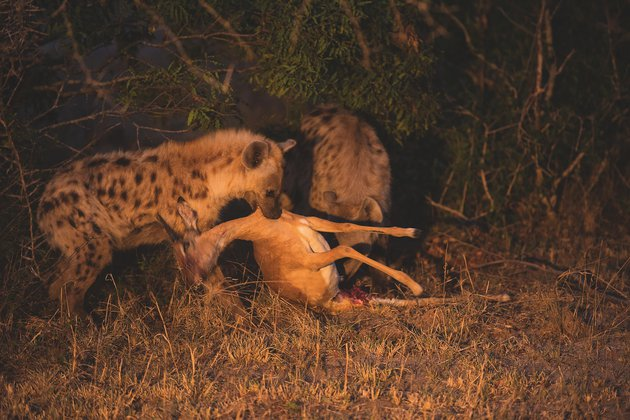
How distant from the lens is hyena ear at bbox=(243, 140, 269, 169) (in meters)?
4.42

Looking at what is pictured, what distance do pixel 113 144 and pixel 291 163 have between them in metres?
1.73

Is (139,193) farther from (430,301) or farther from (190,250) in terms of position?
(430,301)

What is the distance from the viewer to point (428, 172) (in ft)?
21.1

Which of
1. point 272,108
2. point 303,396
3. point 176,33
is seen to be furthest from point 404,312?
point 272,108

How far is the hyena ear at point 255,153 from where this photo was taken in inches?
174

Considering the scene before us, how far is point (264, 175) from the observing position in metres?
4.56

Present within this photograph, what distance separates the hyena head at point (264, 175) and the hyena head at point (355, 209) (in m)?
0.55

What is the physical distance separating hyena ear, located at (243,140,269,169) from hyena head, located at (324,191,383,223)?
685mm

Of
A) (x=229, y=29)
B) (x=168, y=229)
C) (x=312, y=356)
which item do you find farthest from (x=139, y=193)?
(x=312, y=356)

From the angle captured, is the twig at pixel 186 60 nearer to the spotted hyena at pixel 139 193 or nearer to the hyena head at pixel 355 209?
the spotted hyena at pixel 139 193

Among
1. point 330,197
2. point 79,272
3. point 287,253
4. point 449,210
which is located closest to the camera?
point 287,253

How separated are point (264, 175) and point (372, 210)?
0.77 m

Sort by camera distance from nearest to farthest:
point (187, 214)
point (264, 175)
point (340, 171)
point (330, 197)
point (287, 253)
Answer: point (287, 253) < point (187, 214) < point (264, 175) < point (330, 197) < point (340, 171)

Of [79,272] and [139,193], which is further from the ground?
[139,193]
